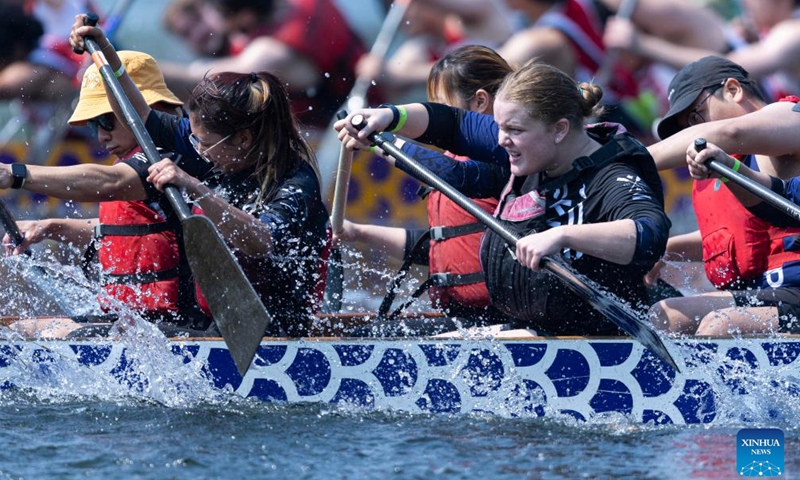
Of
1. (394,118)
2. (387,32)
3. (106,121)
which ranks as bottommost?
(394,118)

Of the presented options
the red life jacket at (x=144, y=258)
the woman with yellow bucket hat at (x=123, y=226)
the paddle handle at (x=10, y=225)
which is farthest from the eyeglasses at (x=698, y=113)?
the paddle handle at (x=10, y=225)

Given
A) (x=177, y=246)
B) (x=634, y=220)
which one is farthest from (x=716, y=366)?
(x=177, y=246)

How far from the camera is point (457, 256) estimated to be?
16.0ft

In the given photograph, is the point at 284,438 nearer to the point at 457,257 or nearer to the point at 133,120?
the point at 457,257

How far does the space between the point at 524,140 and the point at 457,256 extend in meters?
0.82

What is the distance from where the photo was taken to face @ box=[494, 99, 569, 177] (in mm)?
4164

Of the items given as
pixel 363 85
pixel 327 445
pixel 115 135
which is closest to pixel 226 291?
pixel 327 445

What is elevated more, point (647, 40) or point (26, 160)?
point (647, 40)

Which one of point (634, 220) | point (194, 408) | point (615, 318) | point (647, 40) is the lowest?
point (194, 408)

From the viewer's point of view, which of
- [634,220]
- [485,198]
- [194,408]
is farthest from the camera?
[485,198]

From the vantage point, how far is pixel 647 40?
8.05 metres

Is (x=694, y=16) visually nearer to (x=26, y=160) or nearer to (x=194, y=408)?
(x=26, y=160)

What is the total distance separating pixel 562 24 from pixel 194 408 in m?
4.31

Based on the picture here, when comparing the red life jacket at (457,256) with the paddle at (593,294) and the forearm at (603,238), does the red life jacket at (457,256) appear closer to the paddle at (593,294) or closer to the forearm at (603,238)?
the paddle at (593,294)
